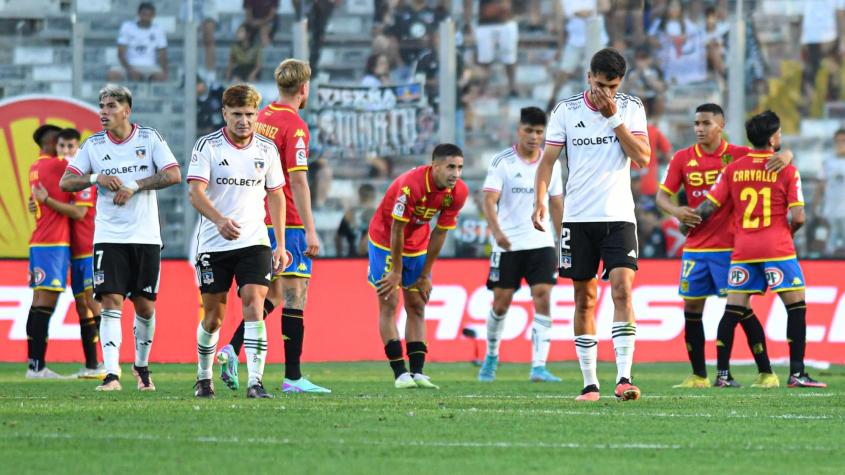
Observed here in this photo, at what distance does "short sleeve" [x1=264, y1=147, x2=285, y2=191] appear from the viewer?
29.1 ft

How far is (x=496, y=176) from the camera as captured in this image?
12406 millimetres

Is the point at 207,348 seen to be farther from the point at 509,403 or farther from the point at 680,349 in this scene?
the point at 680,349

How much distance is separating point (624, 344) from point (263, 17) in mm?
12285

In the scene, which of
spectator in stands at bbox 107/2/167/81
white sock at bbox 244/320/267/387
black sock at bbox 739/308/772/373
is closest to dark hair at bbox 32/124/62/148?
white sock at bbox 244/320/267/387

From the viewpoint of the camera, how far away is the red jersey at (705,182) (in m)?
11.2

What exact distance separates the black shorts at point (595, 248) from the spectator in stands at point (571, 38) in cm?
1081

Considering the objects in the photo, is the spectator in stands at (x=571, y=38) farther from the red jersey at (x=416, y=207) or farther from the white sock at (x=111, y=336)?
the white sock at (x=111, y=336)

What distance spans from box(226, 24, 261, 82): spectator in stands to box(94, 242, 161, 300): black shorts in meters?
9.63

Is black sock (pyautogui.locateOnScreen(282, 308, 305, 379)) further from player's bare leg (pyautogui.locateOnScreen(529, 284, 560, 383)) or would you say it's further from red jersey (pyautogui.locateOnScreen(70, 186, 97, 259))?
red jersey (pyautogui.locateOnScreen(70, 186, 97, 259))

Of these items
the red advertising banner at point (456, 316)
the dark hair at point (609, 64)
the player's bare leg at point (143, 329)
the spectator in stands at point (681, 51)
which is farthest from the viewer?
the spectator in stands at point (681, 51)

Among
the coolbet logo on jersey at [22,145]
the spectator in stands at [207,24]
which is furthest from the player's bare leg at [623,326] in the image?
the spectator in stands at [207,24]

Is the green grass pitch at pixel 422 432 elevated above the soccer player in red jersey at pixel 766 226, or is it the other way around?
the soccer player in red jersey at pixel 766 226

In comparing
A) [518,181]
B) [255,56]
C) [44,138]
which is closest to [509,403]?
[518,181]

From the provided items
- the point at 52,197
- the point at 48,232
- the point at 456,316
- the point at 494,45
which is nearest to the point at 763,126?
the point at 456,316
